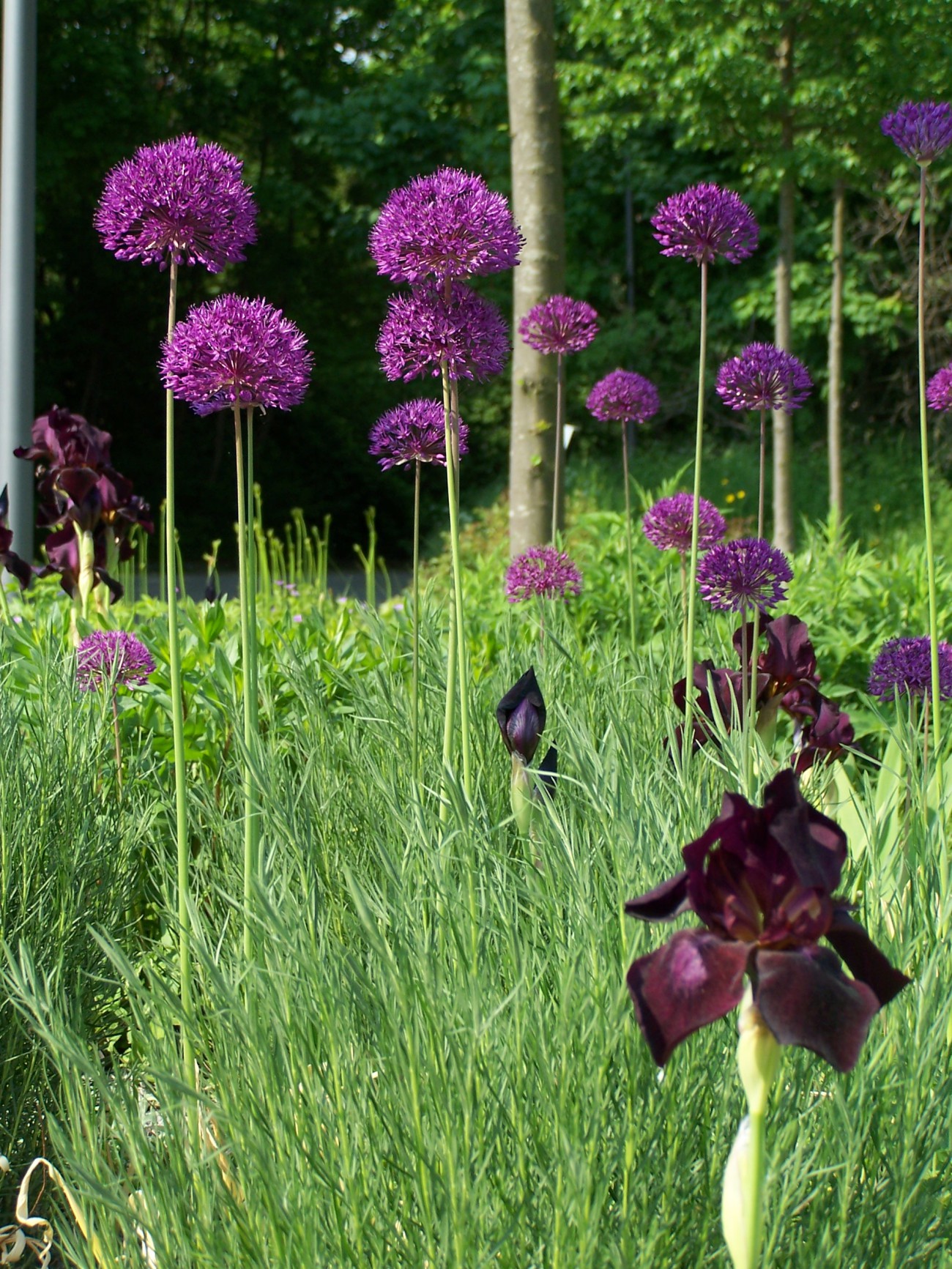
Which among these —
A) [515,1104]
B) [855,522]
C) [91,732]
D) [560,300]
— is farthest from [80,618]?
[855,522]

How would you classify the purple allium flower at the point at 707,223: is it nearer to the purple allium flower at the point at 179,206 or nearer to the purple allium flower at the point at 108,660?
the purple allium flower at the point at 179,206

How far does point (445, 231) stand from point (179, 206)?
0.40 m

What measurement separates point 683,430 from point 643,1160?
17.1m

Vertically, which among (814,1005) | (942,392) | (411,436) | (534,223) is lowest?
(814,1005)

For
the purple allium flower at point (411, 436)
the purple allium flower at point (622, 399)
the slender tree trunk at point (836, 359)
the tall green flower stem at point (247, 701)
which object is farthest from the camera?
the slender tree trunk at point (836, 359)

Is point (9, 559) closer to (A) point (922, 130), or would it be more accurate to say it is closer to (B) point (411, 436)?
(B) point (411, 436)

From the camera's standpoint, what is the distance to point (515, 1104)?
3.57 ft

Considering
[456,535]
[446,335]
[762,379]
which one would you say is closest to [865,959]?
[456,535]

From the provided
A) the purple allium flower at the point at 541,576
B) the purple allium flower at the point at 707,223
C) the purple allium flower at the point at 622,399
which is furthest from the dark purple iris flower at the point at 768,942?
the purple allium flower at the point at 622,399

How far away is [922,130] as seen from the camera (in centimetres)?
215

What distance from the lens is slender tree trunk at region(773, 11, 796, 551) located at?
8.75m

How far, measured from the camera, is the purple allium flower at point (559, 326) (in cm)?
304

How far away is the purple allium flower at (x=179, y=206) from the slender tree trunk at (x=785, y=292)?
7.14 m

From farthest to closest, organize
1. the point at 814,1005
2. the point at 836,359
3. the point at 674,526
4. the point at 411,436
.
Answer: the point at 836,359
the point at 674,526
the point at 411,436
the point at 814,1005
